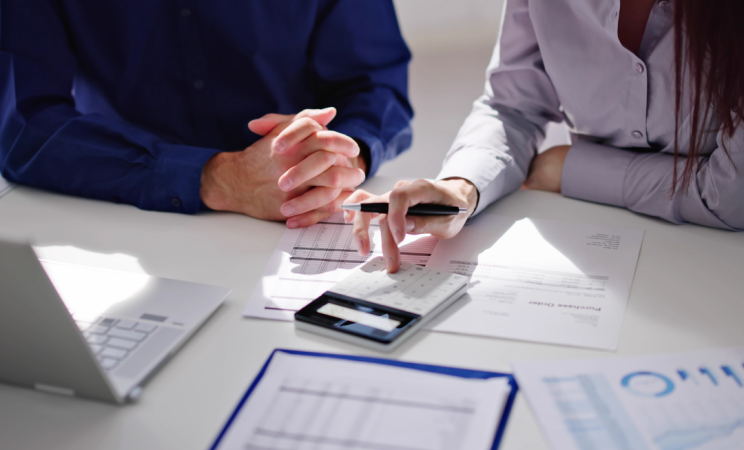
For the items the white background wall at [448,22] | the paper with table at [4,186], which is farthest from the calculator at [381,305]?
the white background wall at [448,22]

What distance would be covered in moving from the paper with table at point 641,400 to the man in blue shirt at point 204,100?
54 centimetres

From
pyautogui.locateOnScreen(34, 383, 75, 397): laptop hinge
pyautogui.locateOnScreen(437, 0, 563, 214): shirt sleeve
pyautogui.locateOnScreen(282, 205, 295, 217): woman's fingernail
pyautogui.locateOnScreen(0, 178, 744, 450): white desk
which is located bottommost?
pyautogui.locateOnScreen(0, 178, 744, 450): white desk

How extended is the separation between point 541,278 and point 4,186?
1034mm

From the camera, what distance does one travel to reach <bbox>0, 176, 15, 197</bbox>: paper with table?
3.63 ft

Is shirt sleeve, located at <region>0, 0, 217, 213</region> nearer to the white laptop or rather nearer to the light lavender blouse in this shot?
the white laptop

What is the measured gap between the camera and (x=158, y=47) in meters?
1.26

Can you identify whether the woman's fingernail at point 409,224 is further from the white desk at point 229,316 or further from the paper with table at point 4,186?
the paper with table at point 4,186

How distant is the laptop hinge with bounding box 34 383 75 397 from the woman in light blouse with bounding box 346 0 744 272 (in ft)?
1.41

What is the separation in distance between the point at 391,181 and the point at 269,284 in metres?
0.44

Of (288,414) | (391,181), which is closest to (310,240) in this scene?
(391,181)

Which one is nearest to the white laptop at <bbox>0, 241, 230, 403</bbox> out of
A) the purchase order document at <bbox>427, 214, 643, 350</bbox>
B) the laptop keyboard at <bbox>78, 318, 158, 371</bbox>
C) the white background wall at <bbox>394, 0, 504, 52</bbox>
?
the laptop keyboard at <bbox>78, 318, 158, 371</bbox>

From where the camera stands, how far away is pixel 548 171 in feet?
3.70

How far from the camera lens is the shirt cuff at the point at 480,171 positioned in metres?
0.99

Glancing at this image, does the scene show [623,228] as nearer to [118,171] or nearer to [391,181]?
[391,181]
